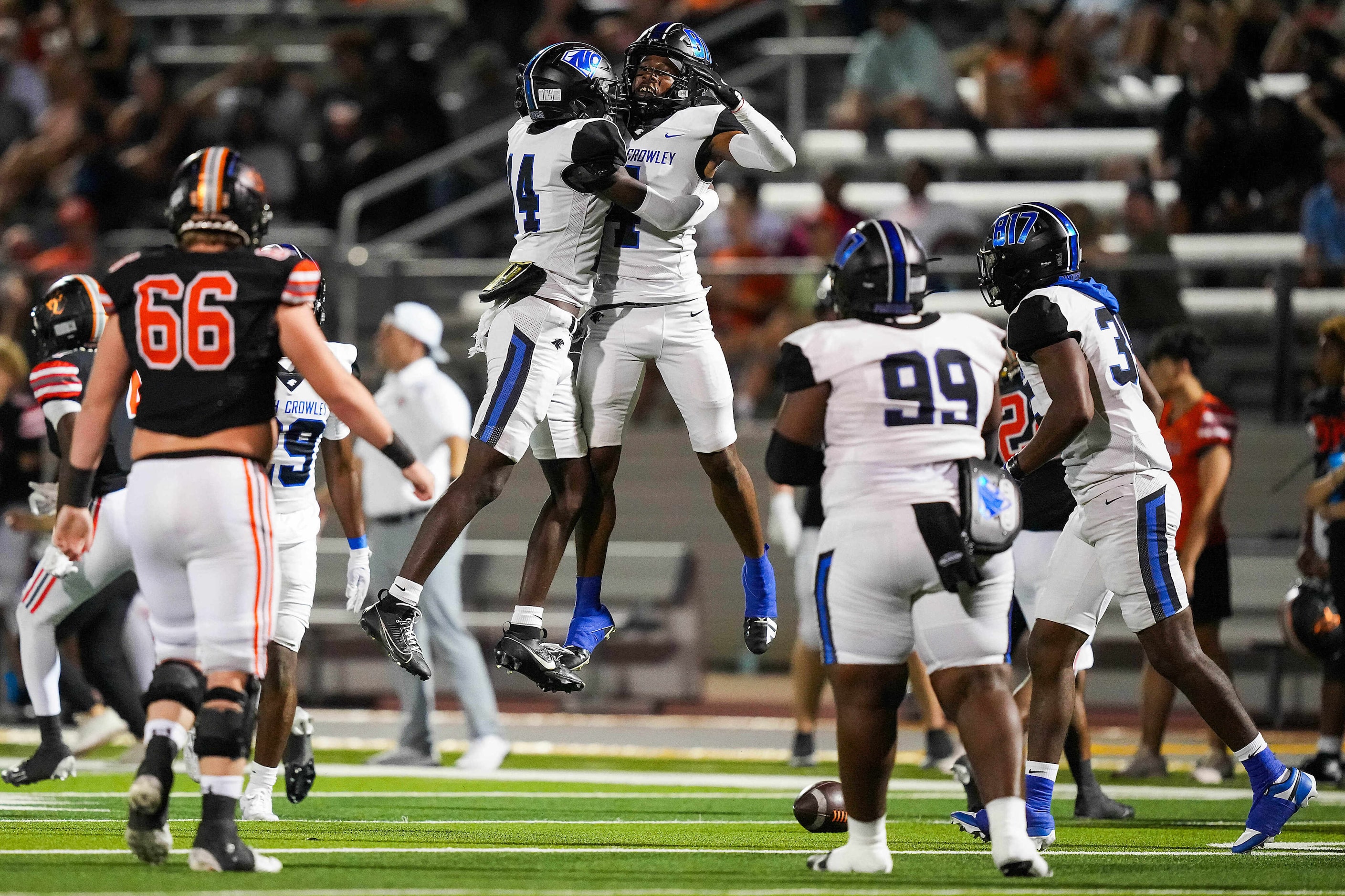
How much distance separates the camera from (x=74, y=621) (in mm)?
9438

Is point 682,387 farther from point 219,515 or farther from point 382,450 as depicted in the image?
point 219,515

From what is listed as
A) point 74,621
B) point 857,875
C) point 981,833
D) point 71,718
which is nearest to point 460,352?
point 71,718

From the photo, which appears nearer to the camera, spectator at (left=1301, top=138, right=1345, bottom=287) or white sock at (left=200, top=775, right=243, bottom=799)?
white sock at (left=200, top=775, right=243, bottom=799)

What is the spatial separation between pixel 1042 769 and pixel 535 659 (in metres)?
2.05

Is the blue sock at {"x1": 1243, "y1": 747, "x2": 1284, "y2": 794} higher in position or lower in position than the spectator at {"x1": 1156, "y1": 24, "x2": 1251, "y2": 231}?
lower

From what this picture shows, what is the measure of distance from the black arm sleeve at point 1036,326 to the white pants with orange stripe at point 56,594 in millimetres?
4115

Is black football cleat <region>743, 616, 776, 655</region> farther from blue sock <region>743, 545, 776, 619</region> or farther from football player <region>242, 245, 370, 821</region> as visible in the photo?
football player <region>242, 245, 370, 821</region>

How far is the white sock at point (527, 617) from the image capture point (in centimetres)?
739

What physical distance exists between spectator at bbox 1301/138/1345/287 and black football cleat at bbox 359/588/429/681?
829cm

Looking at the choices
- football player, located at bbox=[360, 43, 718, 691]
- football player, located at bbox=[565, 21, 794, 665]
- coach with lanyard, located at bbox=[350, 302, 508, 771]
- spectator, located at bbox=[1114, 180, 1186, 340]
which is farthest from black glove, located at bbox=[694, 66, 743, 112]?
spectator, located at bbox=[1114, 180, 1186, 340]

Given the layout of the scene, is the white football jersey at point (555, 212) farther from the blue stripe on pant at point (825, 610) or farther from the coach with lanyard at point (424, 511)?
the coach with lanyard at point (424, 511)

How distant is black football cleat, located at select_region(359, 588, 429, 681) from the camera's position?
6984mm

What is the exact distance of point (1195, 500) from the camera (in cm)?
973

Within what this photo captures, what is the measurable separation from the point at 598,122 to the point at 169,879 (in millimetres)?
3211
